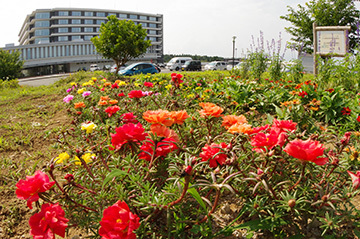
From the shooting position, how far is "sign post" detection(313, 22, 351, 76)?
8047 mm

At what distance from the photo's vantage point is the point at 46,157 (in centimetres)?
262

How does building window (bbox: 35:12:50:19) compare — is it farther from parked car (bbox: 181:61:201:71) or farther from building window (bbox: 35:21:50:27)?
parked car (bbox: 181:61:201:71)

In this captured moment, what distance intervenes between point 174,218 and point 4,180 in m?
1.73

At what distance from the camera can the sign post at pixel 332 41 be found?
8.05 metres

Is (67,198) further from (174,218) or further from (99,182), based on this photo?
(174,218)

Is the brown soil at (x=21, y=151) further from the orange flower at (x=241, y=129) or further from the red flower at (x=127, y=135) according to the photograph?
the orange flower at (x=241, y=129)

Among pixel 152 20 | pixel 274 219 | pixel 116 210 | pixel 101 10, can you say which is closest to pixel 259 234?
pixel 274 219

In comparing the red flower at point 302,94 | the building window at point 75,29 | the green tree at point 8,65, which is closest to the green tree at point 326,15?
the red flower at point 302,94

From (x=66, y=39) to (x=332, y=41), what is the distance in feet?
234

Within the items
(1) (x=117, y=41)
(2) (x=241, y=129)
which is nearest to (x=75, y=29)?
(1) (x=117, y=41)

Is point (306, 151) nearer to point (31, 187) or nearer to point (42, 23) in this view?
point (31, 187)


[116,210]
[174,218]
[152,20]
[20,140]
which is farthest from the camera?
[152,20]

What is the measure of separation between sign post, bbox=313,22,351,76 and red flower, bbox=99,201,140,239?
827cm

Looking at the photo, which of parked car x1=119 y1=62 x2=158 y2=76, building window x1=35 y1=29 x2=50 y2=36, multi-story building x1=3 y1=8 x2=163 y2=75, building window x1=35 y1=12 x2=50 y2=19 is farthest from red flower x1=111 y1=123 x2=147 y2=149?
building window x1=35 y1=12 x2=50 y2=19
